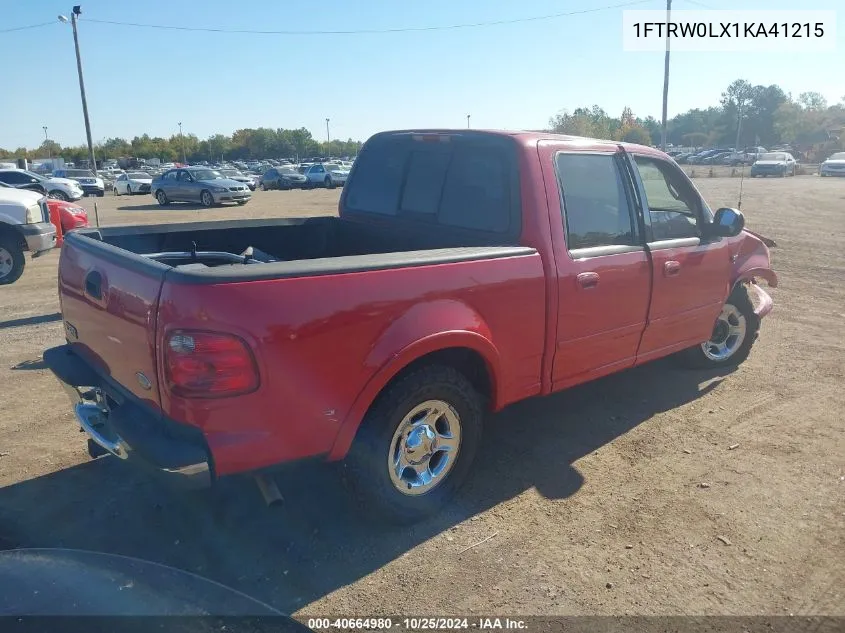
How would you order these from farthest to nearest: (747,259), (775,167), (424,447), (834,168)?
1. (775,167)
2. (834,168)
3. (747,259)
4. (424,447)

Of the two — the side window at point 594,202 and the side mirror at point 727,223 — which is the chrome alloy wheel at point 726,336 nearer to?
the side mirror at point 727,223

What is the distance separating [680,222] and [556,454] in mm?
1999

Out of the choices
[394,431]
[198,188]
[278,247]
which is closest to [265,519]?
[394,431]

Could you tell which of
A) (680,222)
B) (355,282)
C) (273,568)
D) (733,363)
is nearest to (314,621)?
(273,568)

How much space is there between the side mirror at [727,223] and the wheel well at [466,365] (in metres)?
2.45

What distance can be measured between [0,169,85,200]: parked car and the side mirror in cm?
2187

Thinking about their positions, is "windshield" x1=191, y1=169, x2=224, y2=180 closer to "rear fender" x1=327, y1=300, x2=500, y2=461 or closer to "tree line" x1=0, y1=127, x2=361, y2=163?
"rear fender" x1=327, y1=300, x2=500, y2=461

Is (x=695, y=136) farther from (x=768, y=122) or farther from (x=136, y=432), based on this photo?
(x=136, y=432)

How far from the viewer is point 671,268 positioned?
4605mm

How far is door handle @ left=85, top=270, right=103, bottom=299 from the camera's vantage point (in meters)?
3.18

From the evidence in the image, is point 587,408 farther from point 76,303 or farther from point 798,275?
point 798,275

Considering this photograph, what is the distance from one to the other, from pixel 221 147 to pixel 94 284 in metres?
130

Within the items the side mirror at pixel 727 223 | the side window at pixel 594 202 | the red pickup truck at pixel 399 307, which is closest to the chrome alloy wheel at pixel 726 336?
the red pickup truck at pixel 399 307

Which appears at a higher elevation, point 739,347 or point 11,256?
point 11,256
